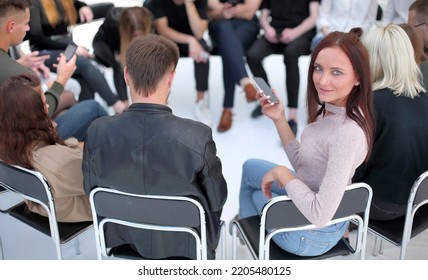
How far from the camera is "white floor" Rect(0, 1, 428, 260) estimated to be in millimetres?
2373

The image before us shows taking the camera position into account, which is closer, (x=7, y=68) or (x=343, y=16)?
(x=7, y=68)

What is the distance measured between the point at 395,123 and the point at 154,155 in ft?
3.08

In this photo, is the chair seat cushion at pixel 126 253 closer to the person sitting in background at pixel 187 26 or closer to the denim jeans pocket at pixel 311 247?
the denim jeans pocket at pixel 311 247

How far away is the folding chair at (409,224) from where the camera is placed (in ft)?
5.75

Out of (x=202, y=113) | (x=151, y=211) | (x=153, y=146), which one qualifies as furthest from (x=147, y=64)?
(x=202, y=113)

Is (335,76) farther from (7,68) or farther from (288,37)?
(288,37)

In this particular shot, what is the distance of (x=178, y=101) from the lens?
3.99 meters

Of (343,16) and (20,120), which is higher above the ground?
(343,16)

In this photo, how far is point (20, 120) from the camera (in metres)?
1.81

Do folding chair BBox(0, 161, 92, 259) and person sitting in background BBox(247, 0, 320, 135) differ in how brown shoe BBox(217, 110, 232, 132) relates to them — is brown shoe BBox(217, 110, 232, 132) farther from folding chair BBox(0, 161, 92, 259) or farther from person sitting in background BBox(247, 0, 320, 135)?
folding chair BBox(0, 161, 92, 259)

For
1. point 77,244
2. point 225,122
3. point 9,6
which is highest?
point 9,6

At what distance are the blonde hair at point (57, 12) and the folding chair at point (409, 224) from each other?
258 cm

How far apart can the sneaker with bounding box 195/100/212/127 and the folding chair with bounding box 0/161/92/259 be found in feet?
5.80

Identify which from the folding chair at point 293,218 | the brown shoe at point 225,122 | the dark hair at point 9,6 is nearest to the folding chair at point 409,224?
the folding chair at point 293,218
